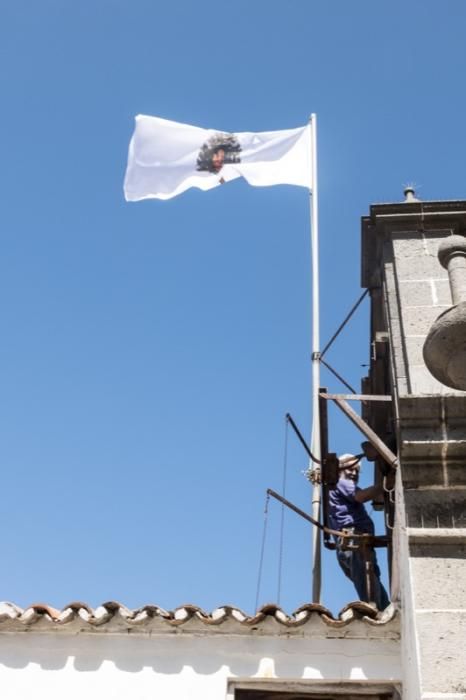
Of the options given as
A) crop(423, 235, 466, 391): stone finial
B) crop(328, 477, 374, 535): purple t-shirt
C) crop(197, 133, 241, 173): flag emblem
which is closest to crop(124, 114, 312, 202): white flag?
crop(197, 133, 241, 173): flag emblem

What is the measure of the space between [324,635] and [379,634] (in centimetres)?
36

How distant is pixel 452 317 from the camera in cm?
558

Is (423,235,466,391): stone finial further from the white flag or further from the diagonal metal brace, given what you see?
the white flag

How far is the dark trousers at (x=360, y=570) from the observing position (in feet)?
26.0

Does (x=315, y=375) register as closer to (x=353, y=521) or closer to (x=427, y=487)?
(x=353, y=521)

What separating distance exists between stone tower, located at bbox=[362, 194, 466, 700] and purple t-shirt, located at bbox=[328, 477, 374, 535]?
74 cm

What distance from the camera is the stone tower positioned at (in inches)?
196

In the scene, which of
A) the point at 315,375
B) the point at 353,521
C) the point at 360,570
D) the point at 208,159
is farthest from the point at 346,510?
the point at 208,159

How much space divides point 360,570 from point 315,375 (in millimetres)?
2013

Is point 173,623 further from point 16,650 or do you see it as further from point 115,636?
point 16,650

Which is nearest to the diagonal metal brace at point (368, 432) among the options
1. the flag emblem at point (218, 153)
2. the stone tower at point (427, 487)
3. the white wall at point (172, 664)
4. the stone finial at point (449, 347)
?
the stone tower at point (427, 487)

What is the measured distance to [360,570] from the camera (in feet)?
26.8

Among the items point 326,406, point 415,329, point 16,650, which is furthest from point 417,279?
point 16,650

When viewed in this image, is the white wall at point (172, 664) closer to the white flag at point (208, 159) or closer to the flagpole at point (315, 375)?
the flagpole at point (315, 375)
